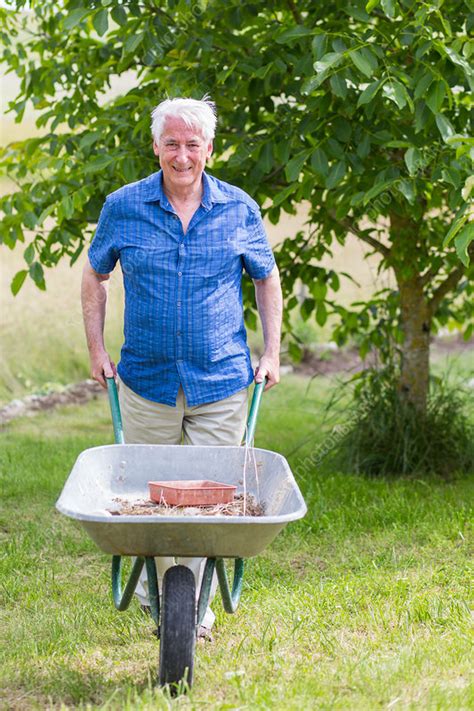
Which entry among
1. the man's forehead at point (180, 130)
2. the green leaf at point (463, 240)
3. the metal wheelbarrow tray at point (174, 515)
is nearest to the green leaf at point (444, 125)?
the green leaf at point (463, 240)

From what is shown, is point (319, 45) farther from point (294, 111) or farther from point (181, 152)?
point (181, 152)

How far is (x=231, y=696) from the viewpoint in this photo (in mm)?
2891

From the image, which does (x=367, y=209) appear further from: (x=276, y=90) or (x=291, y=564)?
(x=291, y=564)

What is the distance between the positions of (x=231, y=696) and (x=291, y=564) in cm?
144

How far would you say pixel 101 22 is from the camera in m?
4.01

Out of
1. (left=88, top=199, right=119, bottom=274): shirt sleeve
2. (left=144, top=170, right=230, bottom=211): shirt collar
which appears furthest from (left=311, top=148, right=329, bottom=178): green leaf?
(left=88, top=199, right=119, bottom=274): shirt sleeve

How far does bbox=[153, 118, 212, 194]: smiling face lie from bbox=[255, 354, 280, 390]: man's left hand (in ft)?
2.02

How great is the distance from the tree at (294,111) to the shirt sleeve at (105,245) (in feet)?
3.06

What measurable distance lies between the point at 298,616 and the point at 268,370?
2.87 feet

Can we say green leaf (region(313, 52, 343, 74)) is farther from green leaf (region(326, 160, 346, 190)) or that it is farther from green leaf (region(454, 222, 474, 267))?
green leaf (region(454, 222, 474, 267))

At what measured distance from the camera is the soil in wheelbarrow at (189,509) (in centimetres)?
300

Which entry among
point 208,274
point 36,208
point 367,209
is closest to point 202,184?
point 208,274

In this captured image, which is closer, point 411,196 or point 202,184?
point 202,184

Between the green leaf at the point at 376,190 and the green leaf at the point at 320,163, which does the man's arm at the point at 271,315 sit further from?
the green leaf at the point at 320,163
